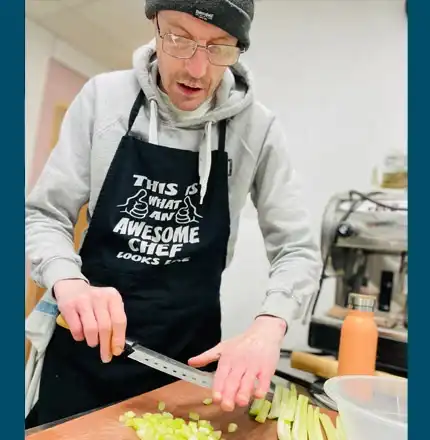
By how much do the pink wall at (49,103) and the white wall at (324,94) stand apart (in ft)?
1.26

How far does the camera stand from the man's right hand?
666 mm

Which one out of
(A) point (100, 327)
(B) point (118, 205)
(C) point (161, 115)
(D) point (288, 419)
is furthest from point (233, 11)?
(D) point (288, 419)

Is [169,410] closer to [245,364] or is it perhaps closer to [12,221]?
[245,364]

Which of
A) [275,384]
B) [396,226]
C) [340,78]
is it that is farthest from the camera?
[340,78]

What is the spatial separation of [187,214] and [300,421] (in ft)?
1.16

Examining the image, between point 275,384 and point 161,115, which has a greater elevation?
point 161,115

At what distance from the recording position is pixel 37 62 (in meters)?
0.77

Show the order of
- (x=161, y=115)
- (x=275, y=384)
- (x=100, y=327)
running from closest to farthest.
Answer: (x=100, y=327) → (x=161, y=115) → (x=275, y=384)

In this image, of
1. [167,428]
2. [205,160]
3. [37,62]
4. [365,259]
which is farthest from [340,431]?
[365,259]

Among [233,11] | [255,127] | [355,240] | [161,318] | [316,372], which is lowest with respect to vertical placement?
[316,372]

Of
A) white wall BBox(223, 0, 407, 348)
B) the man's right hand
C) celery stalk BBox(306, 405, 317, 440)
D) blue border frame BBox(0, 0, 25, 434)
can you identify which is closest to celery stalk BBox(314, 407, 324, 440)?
Result: celery stalk BBox(306, 405, 317, 440)

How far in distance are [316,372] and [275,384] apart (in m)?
0.19

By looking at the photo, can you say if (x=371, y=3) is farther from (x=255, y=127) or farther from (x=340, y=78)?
(x=255, y=127)

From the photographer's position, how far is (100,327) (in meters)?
0.66
